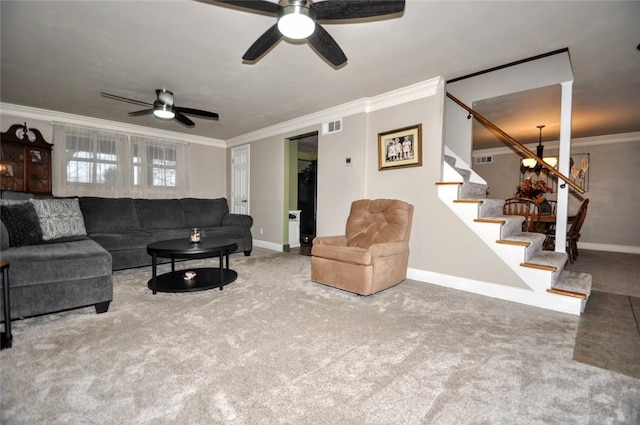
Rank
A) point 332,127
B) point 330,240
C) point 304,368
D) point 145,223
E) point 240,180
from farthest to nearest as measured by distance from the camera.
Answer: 1. point 240,180
2. point 145,223
3. point 332,127
4. point 330,240
5. point 304,368

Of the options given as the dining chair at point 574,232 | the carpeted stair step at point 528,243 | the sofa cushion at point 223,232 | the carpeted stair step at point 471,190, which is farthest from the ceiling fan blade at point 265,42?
the dining chair at point 574,232

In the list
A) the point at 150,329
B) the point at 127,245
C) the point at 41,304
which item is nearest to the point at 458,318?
the point at 150,329

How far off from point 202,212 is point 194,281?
7.98 feet

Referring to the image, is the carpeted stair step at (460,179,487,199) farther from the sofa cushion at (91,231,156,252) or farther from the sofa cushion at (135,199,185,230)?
the sofa cushion at (135,199,185,230)

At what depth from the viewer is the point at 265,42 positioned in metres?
2.11

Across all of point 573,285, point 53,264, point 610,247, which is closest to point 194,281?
point 53,264

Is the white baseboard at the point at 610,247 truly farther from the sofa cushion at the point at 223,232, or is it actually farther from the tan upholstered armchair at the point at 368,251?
the sofa cushion at the point at 223,232

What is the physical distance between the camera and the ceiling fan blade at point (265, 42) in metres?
1.99

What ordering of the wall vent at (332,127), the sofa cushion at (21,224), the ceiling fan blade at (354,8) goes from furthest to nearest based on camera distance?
the wall vent at (332,127) < the sofa cushion at (21,224) < the ceiling fan blade at (354,8)

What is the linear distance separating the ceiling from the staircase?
141 centimetres

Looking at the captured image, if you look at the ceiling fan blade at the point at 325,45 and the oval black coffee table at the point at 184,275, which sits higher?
the ceiling fan blade at the point at 325,45

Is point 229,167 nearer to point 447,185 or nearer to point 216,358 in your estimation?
point 447,185

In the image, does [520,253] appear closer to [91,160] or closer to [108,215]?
[108,215]

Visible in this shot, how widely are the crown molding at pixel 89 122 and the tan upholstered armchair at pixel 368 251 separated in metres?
4.42
